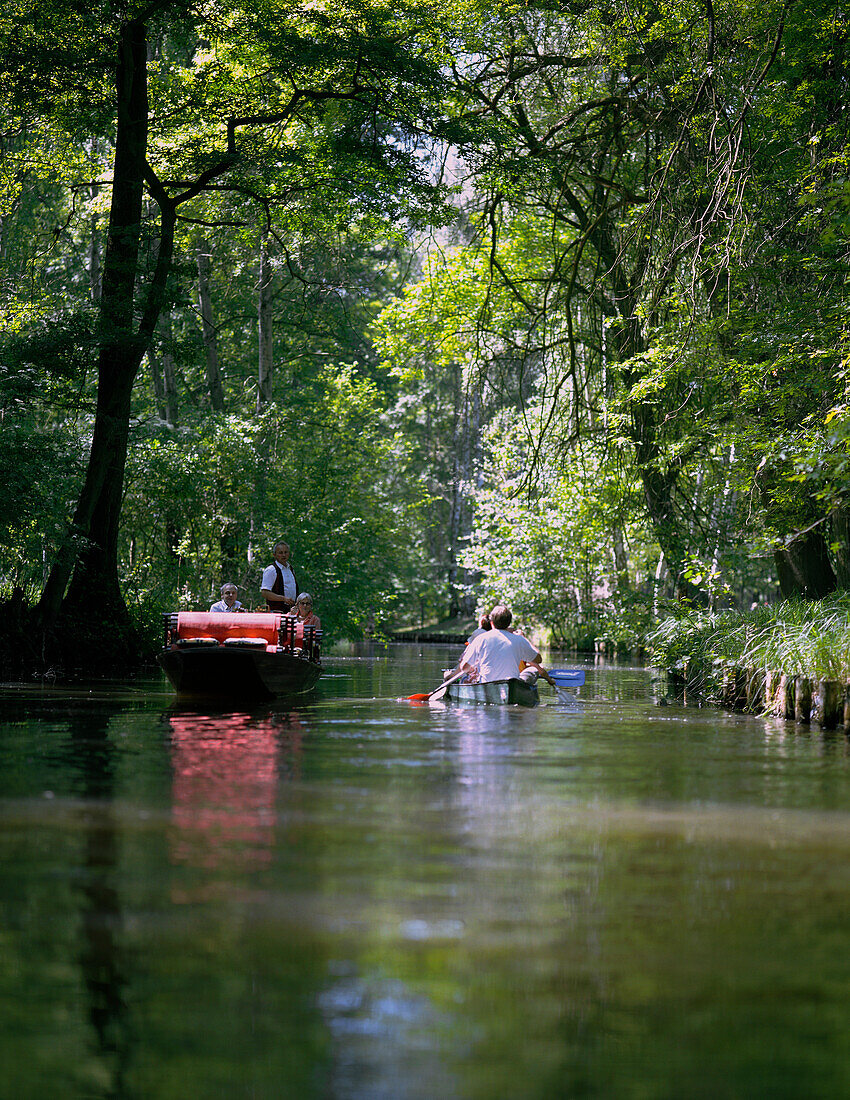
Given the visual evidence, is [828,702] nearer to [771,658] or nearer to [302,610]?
[771,658]

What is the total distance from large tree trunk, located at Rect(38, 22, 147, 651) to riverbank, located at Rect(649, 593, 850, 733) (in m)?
9.43

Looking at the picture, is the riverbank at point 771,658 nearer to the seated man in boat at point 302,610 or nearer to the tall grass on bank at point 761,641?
the tall grass on bank at point 761,641

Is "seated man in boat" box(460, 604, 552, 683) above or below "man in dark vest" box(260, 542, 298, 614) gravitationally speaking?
below

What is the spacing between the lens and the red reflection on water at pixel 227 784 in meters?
6.17

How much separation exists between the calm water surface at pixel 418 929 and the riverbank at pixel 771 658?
11.7 ft

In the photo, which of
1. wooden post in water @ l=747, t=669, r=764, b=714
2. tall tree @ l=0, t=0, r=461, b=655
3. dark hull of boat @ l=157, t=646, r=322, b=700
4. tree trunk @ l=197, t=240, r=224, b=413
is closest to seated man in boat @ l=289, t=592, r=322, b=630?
dark hull of boat @ l=157, t=646, r=322, b=700

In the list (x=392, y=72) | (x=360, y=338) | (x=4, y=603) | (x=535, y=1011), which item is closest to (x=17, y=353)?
(x=4, y=603)

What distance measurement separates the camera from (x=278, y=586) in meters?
17.9

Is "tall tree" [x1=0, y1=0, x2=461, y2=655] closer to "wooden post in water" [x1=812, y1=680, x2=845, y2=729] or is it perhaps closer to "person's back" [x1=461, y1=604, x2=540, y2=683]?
"person's back" [x1=461, y1=604, x2=540, y2=683]

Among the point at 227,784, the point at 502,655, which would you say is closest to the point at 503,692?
the point at 502,655

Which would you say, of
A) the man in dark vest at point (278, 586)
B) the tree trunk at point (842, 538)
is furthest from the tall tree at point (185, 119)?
the tree trunk at point (842, 538)

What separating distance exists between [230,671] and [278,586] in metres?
2.80

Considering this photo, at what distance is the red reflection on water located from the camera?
6.17 meters

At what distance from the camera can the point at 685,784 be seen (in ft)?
29.1
